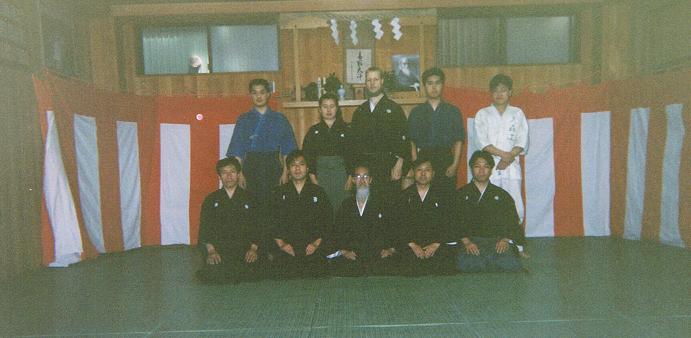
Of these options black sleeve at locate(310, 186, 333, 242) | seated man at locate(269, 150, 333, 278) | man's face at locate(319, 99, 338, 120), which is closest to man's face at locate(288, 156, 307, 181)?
seated man at locate(269, 150, 333, 278)

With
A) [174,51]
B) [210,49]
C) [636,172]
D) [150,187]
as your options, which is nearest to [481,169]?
[636,172]

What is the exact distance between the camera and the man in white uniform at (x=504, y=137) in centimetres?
440

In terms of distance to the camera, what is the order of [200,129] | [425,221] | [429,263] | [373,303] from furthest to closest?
[200,129] → [425,221] → [429,263] → [373,303]

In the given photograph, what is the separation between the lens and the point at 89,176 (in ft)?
15.1

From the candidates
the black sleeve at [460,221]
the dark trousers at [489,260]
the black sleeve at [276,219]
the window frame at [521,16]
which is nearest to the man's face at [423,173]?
the black sleeve at [460,221]

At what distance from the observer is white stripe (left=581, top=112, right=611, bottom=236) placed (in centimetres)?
522

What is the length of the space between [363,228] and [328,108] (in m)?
1.09

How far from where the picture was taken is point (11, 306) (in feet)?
10.1

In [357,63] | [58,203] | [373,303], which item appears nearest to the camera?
[373,303]

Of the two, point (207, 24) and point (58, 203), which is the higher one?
point (207, 24)

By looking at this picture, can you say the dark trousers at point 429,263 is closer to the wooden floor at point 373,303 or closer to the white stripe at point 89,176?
the wooden floor at point 373,303

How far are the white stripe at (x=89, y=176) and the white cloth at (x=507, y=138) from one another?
3.56 metres

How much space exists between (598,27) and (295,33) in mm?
3580

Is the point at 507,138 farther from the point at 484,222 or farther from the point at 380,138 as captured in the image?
the point at 380,138
